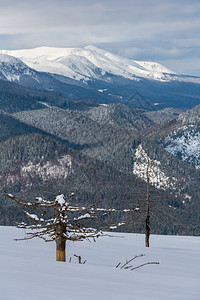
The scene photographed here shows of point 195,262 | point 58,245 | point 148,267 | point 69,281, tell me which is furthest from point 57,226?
point 195,262

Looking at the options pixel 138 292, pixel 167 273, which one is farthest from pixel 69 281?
pixel 167 273

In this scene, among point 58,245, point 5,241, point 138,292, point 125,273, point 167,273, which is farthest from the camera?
point 5,241

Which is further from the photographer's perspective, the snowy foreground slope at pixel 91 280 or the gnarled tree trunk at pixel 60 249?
the gnarled tree trunk at pixel 60 249

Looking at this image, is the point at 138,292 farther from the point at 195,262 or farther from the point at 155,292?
the point at 195,262

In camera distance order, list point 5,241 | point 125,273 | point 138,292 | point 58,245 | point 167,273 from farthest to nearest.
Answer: point 5,241 < point 58,245 < point 167,273 < point 125,273 < point 138,292

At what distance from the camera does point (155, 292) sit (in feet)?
39.8

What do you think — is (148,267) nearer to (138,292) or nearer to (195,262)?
(195,262)

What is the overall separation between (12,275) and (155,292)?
143 inches

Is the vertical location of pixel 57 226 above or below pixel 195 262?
above

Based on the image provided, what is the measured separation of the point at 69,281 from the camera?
12.4 meters

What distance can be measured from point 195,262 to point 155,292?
9.56m

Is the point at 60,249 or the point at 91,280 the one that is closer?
the point at 91,280

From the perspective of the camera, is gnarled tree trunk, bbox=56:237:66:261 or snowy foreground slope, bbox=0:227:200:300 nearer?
snowy foreground slope, bbox=0:227:200:300

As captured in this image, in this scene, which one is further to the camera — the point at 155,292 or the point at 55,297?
the point at 155,292
